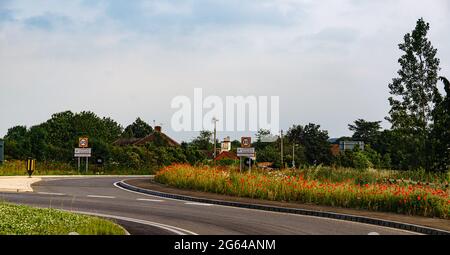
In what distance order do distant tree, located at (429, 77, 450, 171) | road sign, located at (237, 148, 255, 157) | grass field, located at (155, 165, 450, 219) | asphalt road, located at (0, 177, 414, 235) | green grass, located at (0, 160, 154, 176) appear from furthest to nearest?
green grass, located at (0, 160, 154, 176) → distant tree, located at (429, 77, 450, 171) → road sign, located at (237, 148, 255, 157) → grass field, located at (155, 165, 450, 219) → asphalt road, located at (0, 177, 414, 235)

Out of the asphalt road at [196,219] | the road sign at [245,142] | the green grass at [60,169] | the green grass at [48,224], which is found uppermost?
the road sign at [245,142]

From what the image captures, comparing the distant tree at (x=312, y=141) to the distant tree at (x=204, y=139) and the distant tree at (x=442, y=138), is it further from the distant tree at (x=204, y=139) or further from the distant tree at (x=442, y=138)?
the distant tree at (x=442, y=138)

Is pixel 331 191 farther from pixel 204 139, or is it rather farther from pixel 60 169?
Result: pixel 204 139

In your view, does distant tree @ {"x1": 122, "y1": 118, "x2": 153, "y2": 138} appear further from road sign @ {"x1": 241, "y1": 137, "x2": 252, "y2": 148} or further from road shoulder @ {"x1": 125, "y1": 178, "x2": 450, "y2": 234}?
road shoulder @ {"x1": 125, "y1": 178, "x2": 450, "y2": 234}

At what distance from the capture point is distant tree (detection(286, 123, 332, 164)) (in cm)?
8250

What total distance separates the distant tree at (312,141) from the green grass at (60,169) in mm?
30771

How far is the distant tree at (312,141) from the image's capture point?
82.5 m

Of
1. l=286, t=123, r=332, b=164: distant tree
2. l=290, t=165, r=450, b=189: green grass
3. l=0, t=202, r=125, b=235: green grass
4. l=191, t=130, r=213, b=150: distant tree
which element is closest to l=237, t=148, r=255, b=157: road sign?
l=290, t=165, r=450, b=189: green grass

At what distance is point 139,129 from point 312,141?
52321 millimetres

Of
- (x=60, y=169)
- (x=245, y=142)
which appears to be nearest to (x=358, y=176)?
(x=245, y=142)

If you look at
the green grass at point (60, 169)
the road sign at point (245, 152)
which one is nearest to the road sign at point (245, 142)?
the road sign at point (245, 152)

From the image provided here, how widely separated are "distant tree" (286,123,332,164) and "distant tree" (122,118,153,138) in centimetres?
3686
